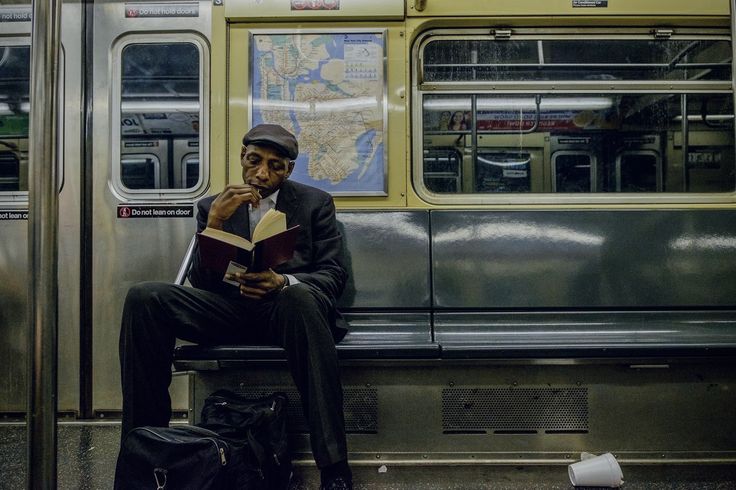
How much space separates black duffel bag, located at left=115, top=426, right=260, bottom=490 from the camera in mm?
1920

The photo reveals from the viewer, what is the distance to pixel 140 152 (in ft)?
10.5

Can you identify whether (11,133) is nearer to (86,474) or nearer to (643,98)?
(86,474)

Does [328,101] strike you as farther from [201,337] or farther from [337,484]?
[337,484]

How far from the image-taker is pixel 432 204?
2916 mm

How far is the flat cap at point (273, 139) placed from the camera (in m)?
2.49

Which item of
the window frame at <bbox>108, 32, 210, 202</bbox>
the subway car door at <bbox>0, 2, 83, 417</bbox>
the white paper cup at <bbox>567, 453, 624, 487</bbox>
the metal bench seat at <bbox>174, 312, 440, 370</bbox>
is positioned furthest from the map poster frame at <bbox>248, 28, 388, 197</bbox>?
the white paper cup at <bbox>567, 453, 624, 487</bbox>

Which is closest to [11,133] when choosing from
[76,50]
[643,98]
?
[76,50]

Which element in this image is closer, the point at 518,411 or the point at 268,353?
the point at 268,353

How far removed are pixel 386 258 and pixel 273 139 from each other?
82 cm

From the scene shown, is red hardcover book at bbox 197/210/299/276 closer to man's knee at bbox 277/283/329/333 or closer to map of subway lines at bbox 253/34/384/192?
man's knee at bbox 277/283/329/333

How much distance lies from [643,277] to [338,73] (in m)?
1.82

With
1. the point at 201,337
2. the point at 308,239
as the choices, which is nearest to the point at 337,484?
the point at 201,337

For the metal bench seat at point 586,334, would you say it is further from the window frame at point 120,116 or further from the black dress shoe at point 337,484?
the window frame at point 120,116

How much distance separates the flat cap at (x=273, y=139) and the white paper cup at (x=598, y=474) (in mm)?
1722
